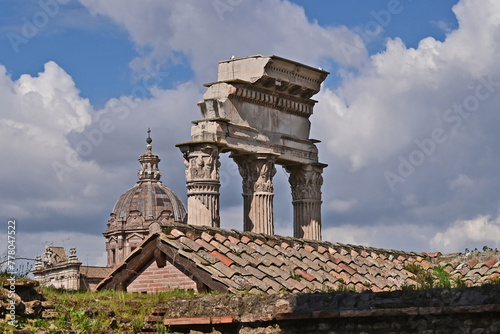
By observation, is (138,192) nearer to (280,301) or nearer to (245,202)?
(245,202)

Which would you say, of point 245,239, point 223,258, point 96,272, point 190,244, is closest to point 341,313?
point 223,258

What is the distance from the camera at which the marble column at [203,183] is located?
2966cm

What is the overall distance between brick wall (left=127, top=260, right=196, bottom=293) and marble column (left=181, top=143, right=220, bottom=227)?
14732mm

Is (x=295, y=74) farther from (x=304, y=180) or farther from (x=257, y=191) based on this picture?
(x=257, y=191)

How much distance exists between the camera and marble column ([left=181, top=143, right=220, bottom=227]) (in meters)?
29.7

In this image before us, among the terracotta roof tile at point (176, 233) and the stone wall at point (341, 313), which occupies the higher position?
the terracotta roof tile at point (176, 233)

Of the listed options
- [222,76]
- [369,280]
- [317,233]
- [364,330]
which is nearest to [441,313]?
[364,330]

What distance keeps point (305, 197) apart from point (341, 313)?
2426cm

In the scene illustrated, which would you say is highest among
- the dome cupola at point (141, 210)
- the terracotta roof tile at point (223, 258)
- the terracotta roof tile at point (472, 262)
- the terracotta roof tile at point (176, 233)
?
the dome cupola at point (141, 210)

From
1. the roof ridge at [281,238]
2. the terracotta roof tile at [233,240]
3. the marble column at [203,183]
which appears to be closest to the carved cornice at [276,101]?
the marble column at [203,183]

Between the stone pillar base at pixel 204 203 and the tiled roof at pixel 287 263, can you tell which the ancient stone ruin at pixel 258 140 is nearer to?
the stone pillar base at pixel 204 203

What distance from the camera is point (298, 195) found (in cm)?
3519

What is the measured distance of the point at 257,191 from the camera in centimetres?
3234

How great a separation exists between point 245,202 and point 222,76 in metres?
4.01
